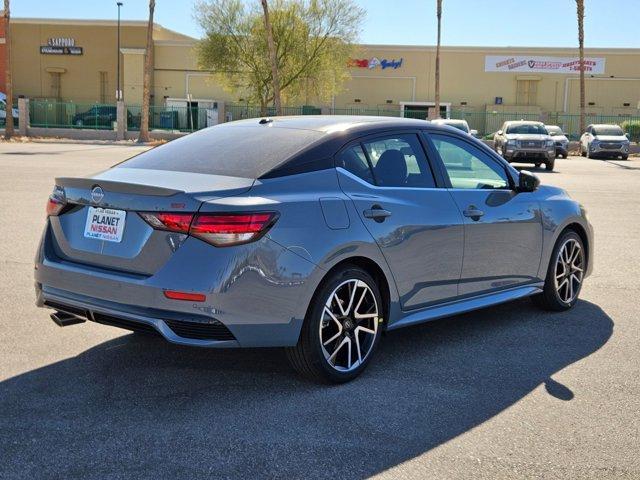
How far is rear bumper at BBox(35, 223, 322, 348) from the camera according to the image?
4059 mm

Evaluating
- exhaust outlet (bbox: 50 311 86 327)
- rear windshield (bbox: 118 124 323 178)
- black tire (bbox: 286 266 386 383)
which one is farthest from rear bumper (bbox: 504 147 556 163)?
exhaust outlet (bbox: 50 311 86 327)

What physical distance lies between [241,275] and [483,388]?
1.67 metres

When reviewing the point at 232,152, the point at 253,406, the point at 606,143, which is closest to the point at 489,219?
the point at 232,152

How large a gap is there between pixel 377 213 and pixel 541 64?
56.7 metres

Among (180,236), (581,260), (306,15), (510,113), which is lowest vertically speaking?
(581,260)

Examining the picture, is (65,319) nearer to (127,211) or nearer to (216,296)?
(127,211)

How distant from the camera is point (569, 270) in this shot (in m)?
6.62

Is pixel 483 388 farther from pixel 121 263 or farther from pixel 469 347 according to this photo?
pixel 121 263

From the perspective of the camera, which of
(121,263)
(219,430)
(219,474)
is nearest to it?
(219,474)

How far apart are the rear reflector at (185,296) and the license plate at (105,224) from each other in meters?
0.47

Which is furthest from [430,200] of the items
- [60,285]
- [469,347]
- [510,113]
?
[510,113]

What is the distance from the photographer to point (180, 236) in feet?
13.4

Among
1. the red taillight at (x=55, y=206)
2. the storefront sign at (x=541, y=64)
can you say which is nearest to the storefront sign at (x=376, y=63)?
the storefront sign at (x=541, y=64)

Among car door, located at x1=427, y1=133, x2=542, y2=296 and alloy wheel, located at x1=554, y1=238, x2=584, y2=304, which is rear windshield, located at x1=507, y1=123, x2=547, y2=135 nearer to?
alloy wheel, located at x1=554, y1=238, x2=584, y2=304
